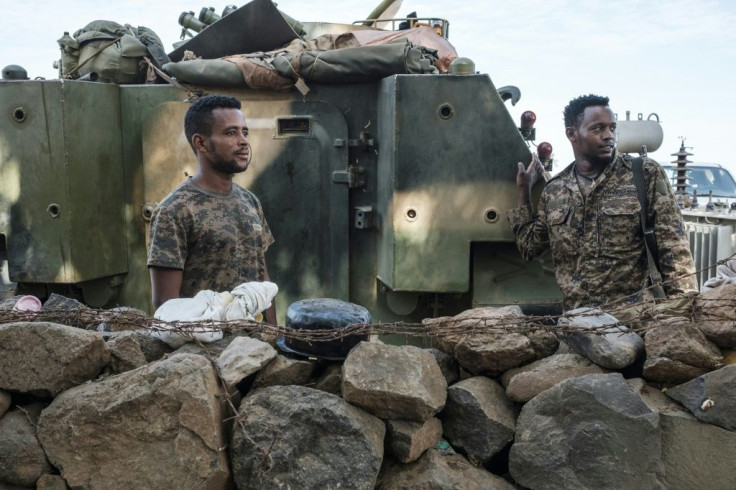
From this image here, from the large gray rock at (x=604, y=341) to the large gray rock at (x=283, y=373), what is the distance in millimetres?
768

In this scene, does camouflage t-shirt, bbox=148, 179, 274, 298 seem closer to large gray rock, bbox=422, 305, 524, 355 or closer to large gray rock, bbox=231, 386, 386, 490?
large gray rock, bbox=422, 305, 524, 355

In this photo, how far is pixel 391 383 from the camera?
2057 mm

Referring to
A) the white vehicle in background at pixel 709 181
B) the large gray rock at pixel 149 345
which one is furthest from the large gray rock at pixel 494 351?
the white vehicle in background at pixel 709 181

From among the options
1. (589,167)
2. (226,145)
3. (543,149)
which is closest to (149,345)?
(226,145)

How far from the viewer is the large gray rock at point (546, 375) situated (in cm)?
220

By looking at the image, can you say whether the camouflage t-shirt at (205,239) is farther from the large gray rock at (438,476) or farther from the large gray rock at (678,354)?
the large gray rock at (678,354)

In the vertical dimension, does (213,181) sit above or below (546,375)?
above

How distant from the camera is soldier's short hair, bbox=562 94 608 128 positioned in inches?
150

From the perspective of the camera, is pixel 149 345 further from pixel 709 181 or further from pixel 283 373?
pixel 709 181

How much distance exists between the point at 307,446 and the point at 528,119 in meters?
3.31

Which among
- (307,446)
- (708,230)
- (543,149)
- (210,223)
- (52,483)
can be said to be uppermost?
(543,149)

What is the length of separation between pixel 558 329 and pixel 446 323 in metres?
0.34

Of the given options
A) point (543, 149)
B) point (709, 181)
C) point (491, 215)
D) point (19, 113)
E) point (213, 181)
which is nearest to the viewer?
point (213, 181)

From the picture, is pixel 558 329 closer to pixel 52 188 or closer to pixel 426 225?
pixel 426 225
